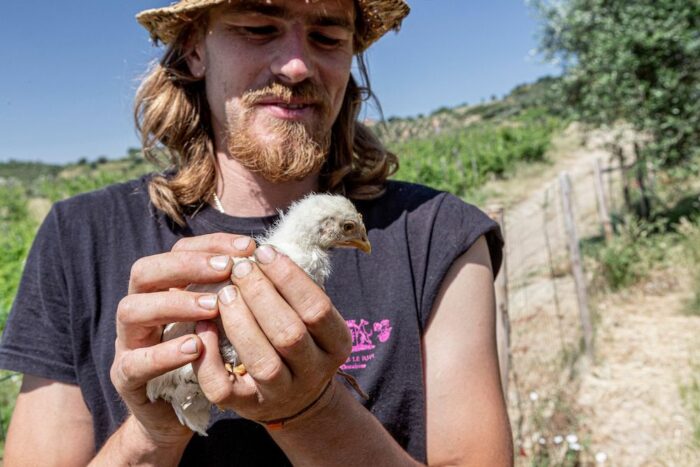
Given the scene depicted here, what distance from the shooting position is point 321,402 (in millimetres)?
1573

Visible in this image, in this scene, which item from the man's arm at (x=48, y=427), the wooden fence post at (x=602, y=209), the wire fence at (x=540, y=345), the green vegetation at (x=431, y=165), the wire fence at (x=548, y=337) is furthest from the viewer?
the green vegetation at (x=431, y=165)

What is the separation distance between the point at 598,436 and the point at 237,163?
202 inches

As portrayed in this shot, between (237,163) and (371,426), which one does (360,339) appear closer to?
(371,426)

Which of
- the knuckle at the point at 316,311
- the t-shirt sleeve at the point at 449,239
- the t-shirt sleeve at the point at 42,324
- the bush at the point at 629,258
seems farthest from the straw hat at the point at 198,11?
the bush at the point at 629,258

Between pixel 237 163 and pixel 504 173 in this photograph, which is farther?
pixel 504 173

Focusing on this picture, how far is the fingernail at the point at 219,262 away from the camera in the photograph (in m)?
1.45

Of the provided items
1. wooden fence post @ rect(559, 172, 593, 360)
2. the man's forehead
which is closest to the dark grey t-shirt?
the man's forehead

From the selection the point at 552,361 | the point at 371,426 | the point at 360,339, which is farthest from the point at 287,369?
the point at 552,361

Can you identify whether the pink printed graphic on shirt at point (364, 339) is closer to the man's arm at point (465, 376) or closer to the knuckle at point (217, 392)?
the man's arm at point (465, 376)

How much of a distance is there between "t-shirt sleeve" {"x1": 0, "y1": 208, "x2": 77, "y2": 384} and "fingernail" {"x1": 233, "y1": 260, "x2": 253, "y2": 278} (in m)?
0.95

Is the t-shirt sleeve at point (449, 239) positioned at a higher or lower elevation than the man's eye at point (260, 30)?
lower

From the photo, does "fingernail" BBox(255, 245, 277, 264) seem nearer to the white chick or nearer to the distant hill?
the white chick

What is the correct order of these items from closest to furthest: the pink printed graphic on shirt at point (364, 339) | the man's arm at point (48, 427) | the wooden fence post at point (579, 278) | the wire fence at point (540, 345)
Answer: the man's arm at point (48, 427) → the pink printed graphic on shirt at point (364, 339) → the wire fence at point (540, 345) → the wooden fence post at point (579, 278)

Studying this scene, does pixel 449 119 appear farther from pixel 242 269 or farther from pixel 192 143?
pixel 242 269
